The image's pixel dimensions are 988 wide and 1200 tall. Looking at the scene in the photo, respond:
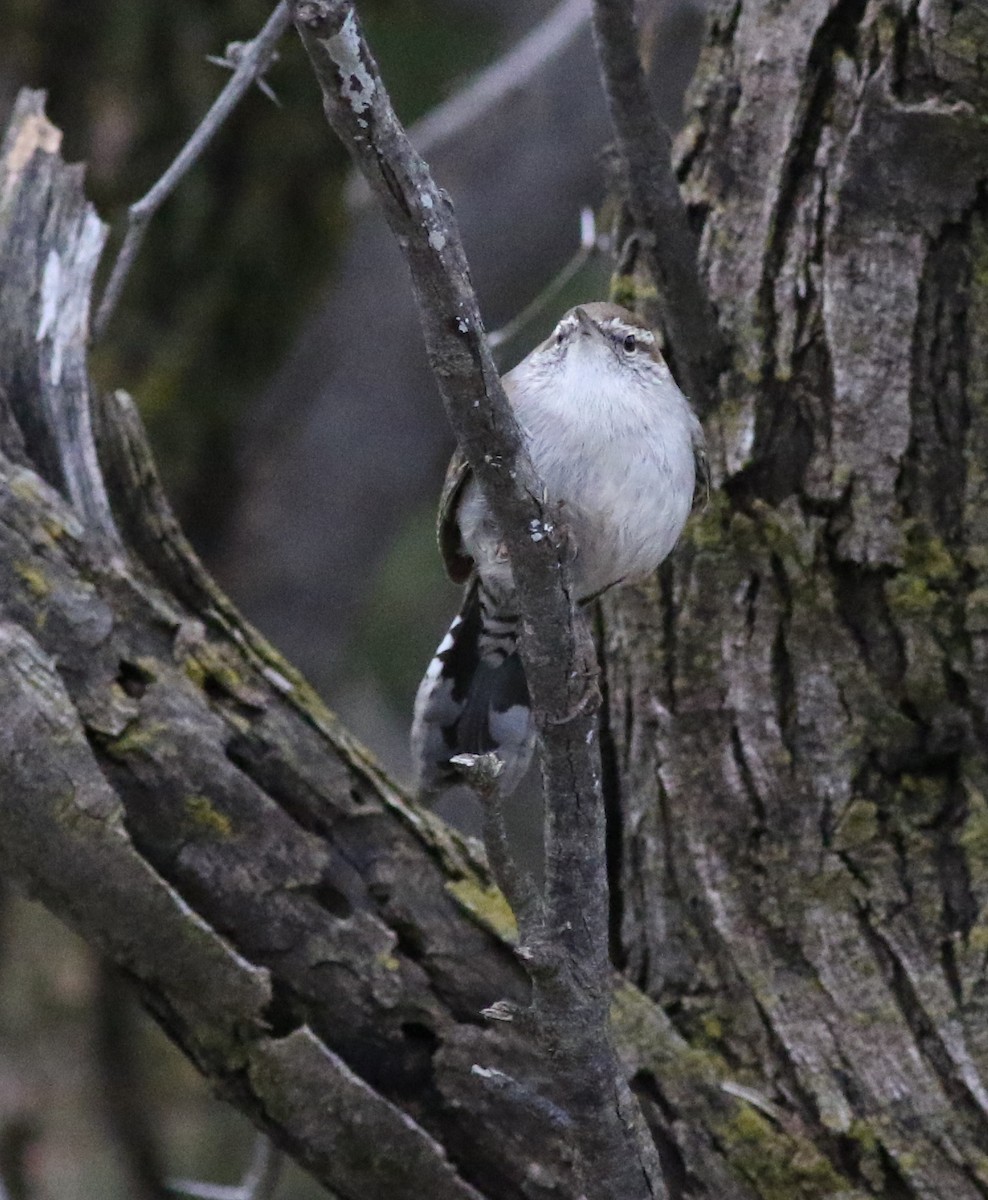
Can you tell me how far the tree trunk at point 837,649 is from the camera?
3.55m

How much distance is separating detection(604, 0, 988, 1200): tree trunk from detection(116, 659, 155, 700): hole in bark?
1143mm

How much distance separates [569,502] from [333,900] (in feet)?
3.28

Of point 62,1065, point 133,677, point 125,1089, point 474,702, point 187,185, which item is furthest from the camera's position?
point 187,185

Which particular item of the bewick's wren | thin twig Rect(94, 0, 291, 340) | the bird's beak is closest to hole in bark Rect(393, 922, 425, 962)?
the bewick's wren

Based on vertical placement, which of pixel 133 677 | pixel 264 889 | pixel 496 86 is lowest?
pixel 264 889

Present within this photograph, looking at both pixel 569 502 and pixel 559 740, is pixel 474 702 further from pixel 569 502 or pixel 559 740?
pixel 559 740

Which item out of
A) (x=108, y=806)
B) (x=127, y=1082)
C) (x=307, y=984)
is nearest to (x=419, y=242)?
(x=108, y=806)

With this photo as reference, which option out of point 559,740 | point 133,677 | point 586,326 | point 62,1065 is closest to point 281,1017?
point 133,677

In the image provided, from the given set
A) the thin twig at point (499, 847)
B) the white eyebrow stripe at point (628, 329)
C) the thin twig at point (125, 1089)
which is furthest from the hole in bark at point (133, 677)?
the thin twig at point (125, 1089)

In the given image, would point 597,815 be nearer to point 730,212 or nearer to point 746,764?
point 746,764

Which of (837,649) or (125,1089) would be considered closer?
(837,649)

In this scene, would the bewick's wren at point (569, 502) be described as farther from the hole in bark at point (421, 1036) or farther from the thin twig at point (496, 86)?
the thin twig at point (496, 86)

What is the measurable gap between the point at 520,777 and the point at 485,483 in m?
1.46

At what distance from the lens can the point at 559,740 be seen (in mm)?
2850
